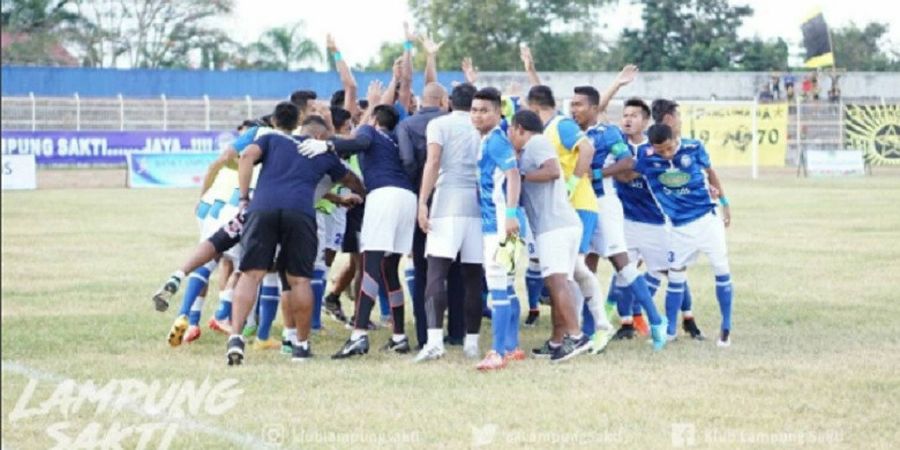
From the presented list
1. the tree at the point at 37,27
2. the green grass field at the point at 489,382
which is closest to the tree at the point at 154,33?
the tree at the point at 37,27

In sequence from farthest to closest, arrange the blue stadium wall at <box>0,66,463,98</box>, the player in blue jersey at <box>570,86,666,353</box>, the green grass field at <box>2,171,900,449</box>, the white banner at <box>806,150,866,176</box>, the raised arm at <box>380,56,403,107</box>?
the blue stadium wall at <box>0,66,463,98</box> < the white banner at <box>806,150,866,176</box> < the raised arm at <box>380,56,403,107</box> < the player in blue jersey at <box>570,86,666,353</box> < the green grass field at <box>2,171,900,449</box>

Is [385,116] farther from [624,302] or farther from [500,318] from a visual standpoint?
[624,302]

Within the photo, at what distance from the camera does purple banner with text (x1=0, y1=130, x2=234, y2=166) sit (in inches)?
1688

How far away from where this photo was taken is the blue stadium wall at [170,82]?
51.0 m

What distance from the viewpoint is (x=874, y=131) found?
4875 centimetres

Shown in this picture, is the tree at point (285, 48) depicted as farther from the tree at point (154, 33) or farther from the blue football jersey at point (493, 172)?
the blue football jersey at point (493, 172)

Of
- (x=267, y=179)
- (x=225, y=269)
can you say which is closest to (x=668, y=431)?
(x=267, y=179)

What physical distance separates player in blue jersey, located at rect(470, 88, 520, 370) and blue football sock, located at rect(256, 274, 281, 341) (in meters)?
1.82

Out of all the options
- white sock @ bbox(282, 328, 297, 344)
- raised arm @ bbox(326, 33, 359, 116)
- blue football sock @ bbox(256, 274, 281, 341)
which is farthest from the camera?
raised arm @ bbox(326, 33, 359, 116)

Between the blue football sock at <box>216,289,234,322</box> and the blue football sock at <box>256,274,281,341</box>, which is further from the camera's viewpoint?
the blue football sock at <box>216,289,234,322</box>

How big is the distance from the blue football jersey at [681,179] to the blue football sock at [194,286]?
11.5 feet

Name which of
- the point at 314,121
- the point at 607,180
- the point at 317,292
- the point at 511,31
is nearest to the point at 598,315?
the point at 607,180

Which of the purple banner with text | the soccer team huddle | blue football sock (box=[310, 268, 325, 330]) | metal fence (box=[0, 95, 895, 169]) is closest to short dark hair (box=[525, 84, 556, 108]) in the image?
the soccer team huddle

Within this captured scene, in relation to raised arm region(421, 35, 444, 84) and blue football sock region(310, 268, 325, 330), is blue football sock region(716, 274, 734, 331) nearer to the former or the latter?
raised arm region(421, 35, 444, 84)
